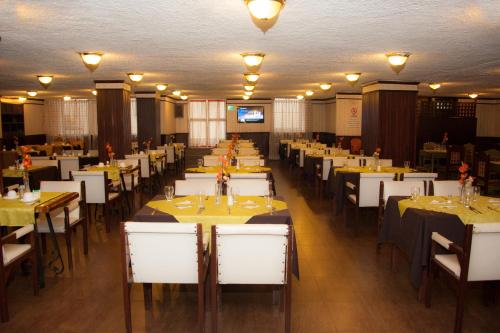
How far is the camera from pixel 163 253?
317cm

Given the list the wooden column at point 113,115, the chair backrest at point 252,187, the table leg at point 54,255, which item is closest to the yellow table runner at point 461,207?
the chair backrest at point 252,187

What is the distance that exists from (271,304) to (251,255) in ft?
3.31

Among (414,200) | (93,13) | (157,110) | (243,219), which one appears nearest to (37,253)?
(243,219)

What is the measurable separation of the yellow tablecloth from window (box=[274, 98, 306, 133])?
1596cm

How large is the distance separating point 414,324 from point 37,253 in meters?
3.72

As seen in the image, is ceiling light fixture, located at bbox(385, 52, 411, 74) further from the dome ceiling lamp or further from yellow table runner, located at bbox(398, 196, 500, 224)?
the dome ceiling lamp

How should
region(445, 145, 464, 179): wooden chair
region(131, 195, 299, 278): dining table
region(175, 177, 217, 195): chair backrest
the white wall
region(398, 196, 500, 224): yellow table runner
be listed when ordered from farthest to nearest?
the white wall
region(445, 145, 464, 179): wooden chair
region(175, 177, 217, 195): chair backrest
region(398, 196, 500, 224): yellow table runner
region(131, 195, 299, 278): dining table

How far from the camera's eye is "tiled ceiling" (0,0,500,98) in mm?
3965

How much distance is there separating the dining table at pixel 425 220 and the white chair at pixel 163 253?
6.89ft

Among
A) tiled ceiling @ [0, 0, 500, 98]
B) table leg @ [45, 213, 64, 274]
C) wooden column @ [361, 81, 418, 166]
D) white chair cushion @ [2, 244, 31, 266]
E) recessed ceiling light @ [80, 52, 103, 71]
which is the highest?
tiled ceiling @ [0, 0, 500, 98]

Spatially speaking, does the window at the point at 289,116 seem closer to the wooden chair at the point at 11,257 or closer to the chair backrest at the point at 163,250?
the wooden chair at the point at 11,257

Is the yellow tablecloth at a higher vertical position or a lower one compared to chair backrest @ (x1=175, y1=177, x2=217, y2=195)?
lower

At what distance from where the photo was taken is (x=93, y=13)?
4133mm

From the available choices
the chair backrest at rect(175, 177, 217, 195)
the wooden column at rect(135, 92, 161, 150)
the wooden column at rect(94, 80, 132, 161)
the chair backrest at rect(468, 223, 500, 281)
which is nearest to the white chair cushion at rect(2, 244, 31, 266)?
the chair backrest at rect(175, 177, 217, 195)
